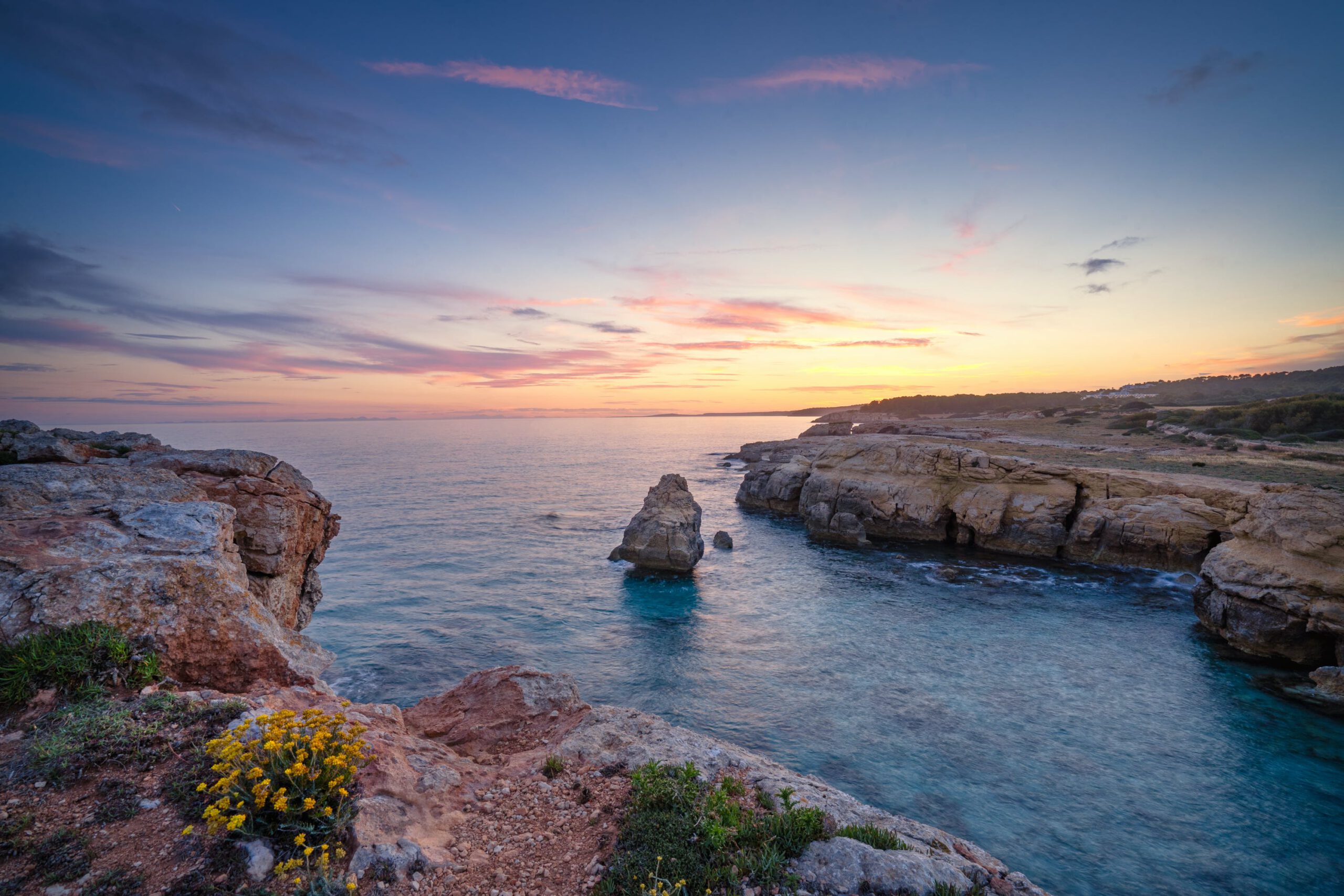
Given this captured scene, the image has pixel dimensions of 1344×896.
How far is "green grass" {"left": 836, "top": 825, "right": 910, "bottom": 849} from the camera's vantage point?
6953mm

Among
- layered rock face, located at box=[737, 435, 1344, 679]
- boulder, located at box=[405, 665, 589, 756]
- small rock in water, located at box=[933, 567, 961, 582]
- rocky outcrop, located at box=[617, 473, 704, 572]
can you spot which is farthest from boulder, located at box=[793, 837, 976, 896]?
small rock in water, located at box=[933, 567, 961, 582]

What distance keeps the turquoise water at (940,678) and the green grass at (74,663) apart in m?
14.3

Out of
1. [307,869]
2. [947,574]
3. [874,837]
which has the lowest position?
[947,574]

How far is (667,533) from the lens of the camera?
119 ft

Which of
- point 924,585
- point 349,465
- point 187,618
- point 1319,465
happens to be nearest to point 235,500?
point 187,618

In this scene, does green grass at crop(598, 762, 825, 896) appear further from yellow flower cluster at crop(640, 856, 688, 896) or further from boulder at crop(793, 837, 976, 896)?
boulder at crop(793, 837, 976, 896)

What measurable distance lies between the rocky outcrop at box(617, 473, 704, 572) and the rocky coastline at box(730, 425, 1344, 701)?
15272 millimetres

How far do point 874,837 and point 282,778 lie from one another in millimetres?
7483

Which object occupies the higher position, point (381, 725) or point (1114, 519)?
point (381, 725)

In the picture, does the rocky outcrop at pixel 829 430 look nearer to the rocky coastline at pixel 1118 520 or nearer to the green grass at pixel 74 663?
the rocky coastline at pixel 1118 520

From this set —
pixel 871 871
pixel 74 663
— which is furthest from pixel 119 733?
pixel 871 871

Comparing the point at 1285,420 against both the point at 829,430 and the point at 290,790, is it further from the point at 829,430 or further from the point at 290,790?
the point at 290,790

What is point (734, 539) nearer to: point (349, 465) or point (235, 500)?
point (235, 500)

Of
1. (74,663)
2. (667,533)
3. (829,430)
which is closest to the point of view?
(74,663)
